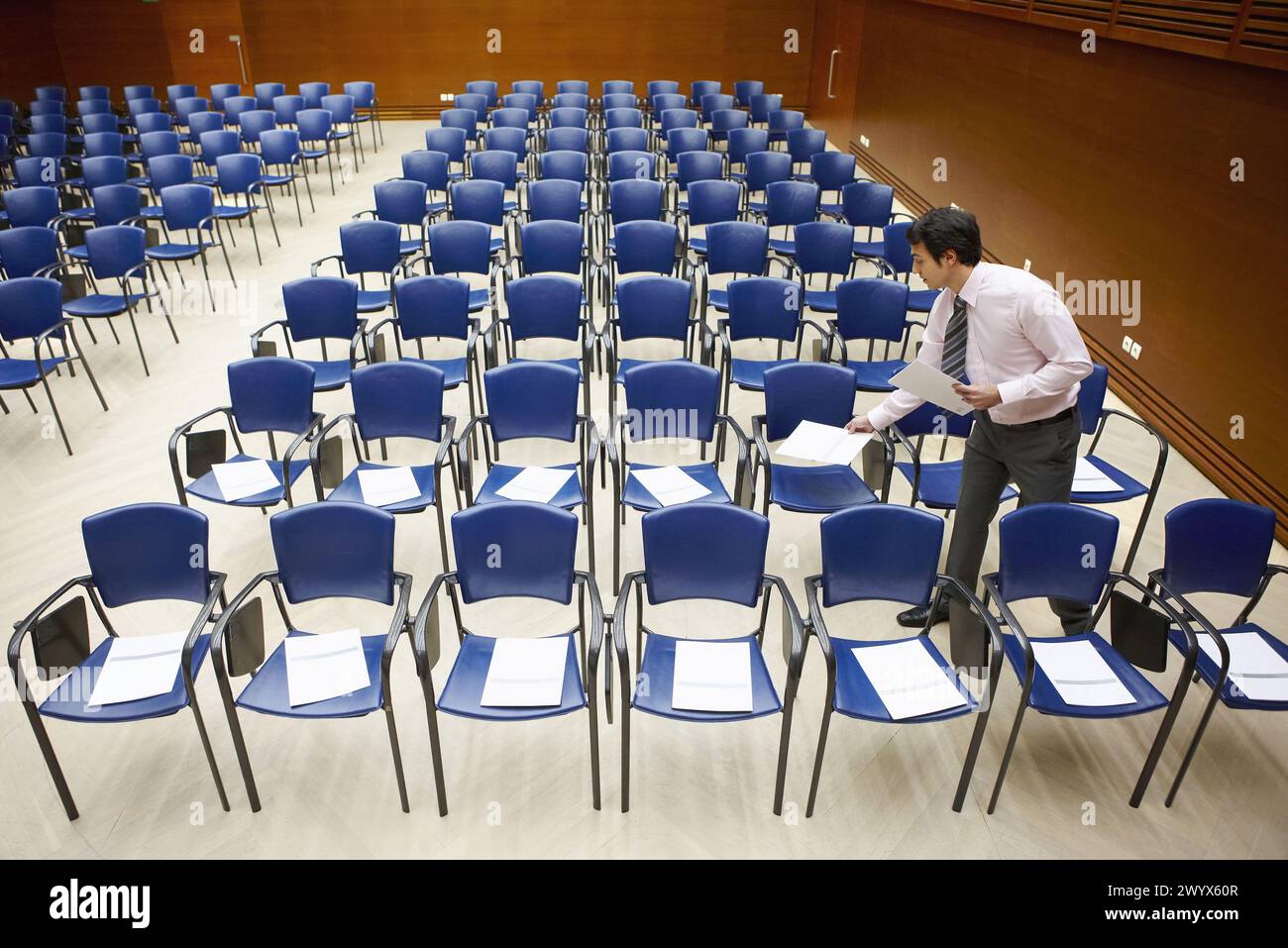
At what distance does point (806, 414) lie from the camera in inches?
193

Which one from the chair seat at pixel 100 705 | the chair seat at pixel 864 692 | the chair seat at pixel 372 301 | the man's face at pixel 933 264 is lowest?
the chair seat at pixel 100 705

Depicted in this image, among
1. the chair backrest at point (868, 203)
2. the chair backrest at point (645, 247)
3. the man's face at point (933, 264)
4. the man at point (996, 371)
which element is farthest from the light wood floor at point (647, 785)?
the chair backrest at point (868, 203)

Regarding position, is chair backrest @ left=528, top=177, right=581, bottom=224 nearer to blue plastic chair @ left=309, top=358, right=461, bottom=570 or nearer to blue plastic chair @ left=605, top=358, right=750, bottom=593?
blue plastic chair @ left=309, top=358, right=461, bottom=570

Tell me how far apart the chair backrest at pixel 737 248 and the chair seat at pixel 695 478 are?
2.94 meters

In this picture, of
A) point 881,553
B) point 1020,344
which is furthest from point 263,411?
point 1020,344

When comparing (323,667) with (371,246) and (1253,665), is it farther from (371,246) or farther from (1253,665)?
(371,246)

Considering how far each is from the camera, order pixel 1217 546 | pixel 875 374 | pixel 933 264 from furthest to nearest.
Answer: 1. pixel 875 374
2. pixel 1217 546
3. pixel 933 264

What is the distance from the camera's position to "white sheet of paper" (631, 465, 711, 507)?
4527mm

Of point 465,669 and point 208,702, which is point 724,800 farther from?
point 208,702

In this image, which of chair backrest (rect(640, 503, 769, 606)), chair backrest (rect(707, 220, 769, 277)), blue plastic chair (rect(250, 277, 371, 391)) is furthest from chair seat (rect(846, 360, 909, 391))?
blue plastic chair (rect(250, 277, 371, 391))

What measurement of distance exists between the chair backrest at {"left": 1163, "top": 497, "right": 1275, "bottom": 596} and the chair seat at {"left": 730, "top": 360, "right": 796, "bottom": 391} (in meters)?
2.42

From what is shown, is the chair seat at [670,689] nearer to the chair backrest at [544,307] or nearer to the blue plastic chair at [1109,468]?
the blue plastic chair at [1109,468]

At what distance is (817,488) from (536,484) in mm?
1488

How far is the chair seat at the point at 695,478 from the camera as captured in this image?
4.50 m
